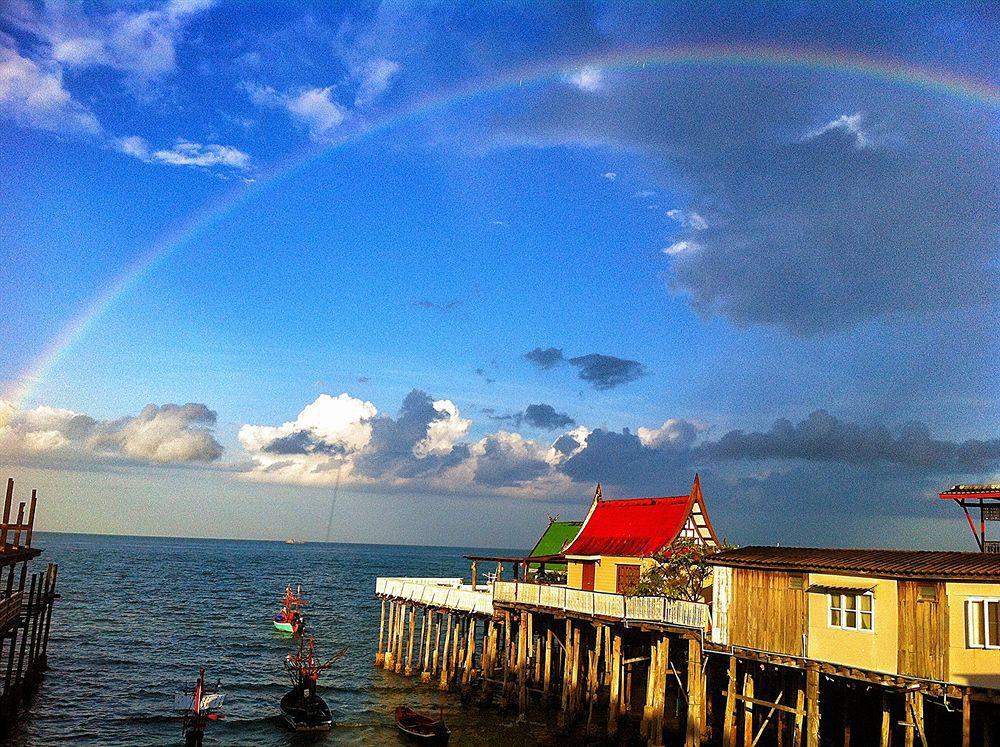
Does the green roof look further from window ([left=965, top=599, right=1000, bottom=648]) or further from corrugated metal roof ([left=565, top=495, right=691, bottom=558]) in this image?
window ([left=965, top=599, right=1000, bottom=648])

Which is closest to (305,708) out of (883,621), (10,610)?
(10,610)

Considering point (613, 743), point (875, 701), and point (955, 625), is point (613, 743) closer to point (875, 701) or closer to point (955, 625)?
point (875, 701)

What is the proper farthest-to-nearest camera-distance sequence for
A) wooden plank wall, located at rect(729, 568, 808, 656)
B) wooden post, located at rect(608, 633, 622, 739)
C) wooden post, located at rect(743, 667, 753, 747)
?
wooden post, located at rect(608, 633, 622, 739)
wooden post, located at rect(743, 667, 753, 747)
wooden plank wall, located at rect(729, 568, 808, 656)

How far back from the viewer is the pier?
78.9ft

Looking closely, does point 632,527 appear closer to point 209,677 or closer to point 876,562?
point 876,562

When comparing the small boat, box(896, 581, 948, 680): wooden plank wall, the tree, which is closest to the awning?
box(896, 581, 948, 680): wooden plank wall

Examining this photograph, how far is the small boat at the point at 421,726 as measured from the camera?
37.4 meters

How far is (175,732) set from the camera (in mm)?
41062

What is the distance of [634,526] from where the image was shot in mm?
44031

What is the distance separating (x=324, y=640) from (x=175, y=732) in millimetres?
30265

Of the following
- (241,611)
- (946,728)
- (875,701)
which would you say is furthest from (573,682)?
(241,611)

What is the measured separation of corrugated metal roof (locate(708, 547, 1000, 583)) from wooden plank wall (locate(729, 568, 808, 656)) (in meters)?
0.49

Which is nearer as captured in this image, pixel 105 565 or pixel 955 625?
pixel 955 625

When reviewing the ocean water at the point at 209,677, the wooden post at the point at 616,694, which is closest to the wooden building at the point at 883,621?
the wooden post at the point at 616,694
